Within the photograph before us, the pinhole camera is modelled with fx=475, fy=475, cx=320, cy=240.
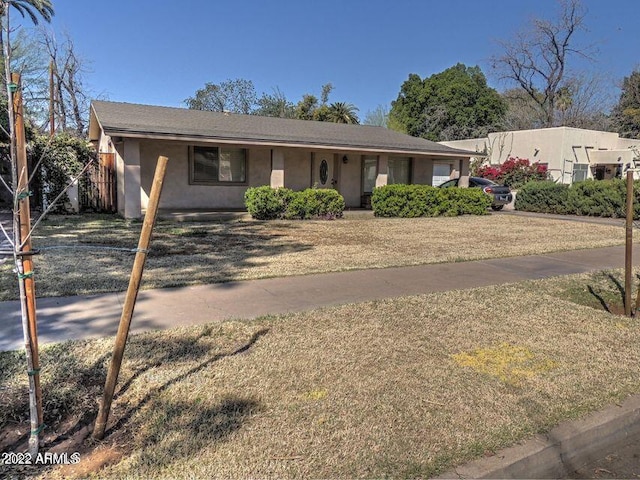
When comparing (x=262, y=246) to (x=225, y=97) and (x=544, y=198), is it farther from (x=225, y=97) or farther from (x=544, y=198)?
(x=225, y=97)

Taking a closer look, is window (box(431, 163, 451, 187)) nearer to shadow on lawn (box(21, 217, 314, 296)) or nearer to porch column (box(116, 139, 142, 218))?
shadow on lawn (box(21, 217, 314, 296))

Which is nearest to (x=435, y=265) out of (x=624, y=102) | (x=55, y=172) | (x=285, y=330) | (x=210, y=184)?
(x=285, y=330)

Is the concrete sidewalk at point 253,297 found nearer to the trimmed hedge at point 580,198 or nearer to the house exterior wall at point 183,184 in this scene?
the house exterior wall at point 183,184

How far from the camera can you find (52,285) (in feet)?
20.5

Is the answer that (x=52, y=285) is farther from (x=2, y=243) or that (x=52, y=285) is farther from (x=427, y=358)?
(x=427, y=358)

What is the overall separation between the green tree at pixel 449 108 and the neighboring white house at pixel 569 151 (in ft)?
50.2

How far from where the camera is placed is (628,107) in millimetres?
48344

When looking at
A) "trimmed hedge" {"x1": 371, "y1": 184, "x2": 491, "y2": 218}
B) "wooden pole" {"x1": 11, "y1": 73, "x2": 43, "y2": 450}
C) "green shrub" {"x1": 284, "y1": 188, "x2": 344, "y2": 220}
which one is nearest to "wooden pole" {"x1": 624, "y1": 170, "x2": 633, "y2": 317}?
"wooden pole" {"x1": 11, "y1": 73, "x2": 43, "y2": 450}

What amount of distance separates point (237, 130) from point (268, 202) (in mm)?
3977

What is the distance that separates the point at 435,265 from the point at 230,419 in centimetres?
602

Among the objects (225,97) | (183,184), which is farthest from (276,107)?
(183,184)

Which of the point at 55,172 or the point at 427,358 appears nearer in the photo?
the point at 427,358

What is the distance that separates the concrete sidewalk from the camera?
4.81 m

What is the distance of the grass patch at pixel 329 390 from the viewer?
273 cm
